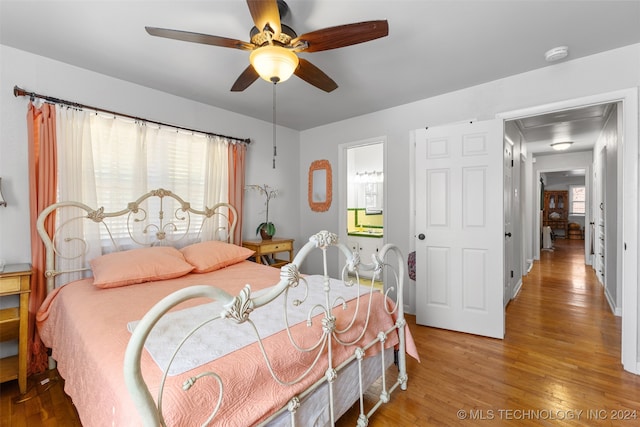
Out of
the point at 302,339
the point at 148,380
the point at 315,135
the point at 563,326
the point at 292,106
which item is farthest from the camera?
the point at 315,135

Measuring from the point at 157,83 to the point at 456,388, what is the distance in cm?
364

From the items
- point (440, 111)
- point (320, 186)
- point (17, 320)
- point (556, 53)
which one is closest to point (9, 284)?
point (17, 320)

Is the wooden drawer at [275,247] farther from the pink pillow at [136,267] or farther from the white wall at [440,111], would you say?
the pink pillow at [136,267]

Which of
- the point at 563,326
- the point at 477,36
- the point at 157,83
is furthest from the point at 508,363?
the point at 157,83

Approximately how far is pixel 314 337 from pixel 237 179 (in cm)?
258

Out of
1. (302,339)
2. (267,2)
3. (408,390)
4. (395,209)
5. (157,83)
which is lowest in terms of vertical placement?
(408,390)

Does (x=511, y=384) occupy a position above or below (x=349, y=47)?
below

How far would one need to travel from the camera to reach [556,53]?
2250 millimetres

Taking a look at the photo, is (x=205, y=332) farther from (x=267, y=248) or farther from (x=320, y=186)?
(x=320, y=186)

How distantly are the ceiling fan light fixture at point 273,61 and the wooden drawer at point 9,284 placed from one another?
84.6 inches

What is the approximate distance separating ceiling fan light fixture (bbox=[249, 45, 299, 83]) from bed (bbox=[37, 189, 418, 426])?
40.0 inches

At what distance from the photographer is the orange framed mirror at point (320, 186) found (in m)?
4.20

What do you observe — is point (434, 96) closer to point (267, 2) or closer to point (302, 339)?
point (267, 2)

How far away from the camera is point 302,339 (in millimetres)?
1343
